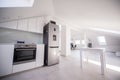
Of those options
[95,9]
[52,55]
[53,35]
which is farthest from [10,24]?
[95,9]

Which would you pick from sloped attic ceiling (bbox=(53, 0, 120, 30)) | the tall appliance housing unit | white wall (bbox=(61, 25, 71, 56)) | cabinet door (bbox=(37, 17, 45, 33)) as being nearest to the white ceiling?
sloped attic ceiling (bbox=(53, 0, 120, 30))

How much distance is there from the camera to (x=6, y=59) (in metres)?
1.74

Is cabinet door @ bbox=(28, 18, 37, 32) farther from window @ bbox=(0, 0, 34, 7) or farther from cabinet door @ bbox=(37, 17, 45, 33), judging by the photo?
window @ bbox=(0, 0, 34, 7)

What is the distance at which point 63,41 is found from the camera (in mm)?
5445

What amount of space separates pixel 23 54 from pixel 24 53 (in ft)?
0.14

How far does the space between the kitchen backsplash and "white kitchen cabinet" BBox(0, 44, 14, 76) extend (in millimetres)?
747

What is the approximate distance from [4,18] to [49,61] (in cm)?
213

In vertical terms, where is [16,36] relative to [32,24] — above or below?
below

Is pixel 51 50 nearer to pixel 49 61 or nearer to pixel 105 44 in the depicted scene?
pixel 49 61

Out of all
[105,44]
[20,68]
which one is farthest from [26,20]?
[105,44]

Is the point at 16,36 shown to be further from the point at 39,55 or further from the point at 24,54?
the point at 39,55

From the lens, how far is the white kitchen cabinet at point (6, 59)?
1672 mm

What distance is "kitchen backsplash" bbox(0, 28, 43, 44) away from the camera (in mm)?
2294

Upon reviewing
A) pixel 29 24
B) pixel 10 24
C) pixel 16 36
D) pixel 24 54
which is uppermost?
pixel 29 24
